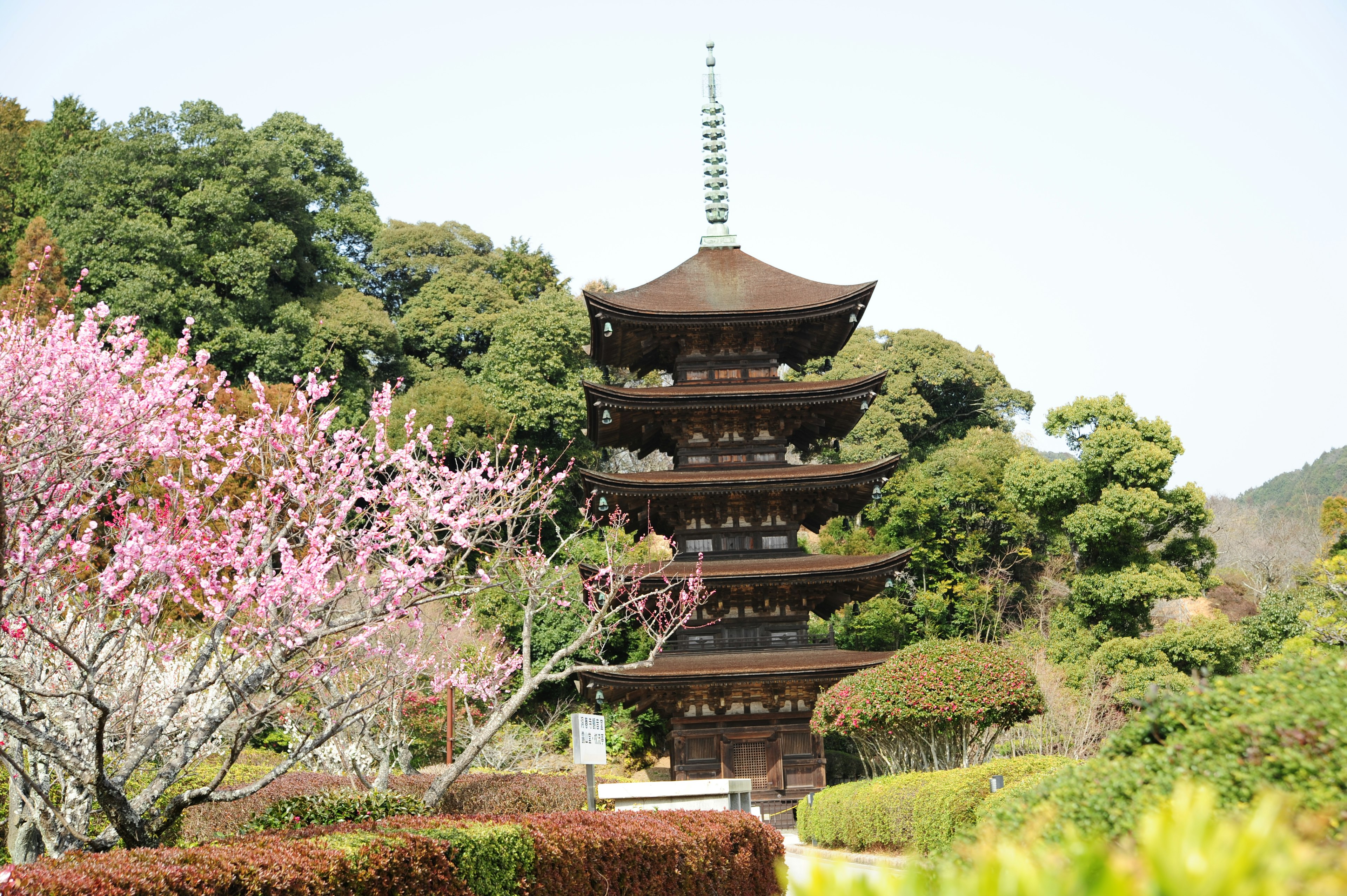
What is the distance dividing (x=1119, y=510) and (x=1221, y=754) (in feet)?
93.6

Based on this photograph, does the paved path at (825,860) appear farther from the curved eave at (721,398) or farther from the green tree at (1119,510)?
the green tree at (1119,510)

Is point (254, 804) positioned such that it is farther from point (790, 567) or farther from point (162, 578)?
point (790, 567)

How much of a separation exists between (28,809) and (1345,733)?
1193cm

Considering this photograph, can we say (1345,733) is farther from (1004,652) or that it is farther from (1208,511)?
(1208,511)

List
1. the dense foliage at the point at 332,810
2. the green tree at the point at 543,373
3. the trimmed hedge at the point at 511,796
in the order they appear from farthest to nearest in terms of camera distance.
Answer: the green tree at the point at 543,373 → the trimmed hedge at the point at 511,796 → the dense foliage at the point at 332,810

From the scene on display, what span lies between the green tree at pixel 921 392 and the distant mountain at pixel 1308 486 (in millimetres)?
20276

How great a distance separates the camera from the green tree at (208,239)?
110ft

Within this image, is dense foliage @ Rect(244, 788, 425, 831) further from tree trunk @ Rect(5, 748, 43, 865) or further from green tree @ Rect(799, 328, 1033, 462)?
green tree @ Rect(799, 328, 1033, 462)

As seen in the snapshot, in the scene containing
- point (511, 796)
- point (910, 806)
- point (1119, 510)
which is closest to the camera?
point (511, 796)

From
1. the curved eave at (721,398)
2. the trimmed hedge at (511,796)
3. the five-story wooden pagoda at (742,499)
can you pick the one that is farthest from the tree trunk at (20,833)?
the curved eave at (721,398)

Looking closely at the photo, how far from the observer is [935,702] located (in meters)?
16.8

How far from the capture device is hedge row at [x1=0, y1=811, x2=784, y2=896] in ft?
18.8

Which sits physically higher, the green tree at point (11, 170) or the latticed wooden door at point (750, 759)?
the green tree at point (11, 170)

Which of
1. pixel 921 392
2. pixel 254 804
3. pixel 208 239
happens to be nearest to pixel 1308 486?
pixel 921 392
